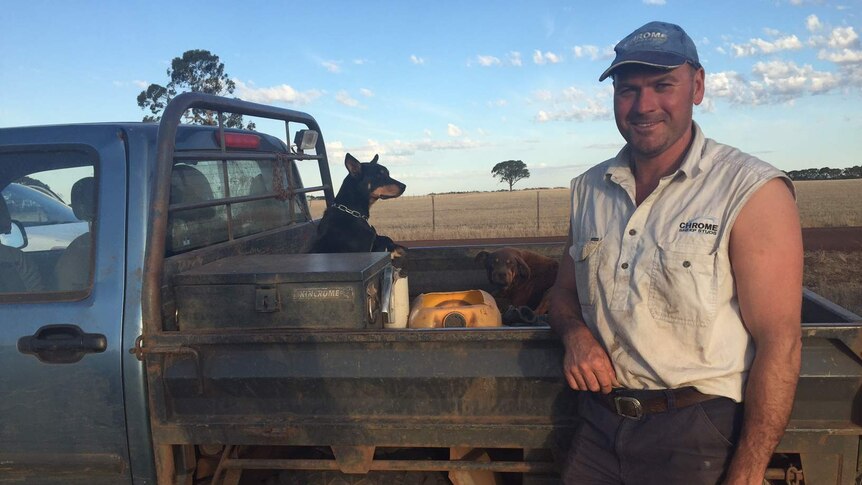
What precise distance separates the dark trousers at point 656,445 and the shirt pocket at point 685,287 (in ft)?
0.85

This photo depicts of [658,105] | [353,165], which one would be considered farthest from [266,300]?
[353,165]

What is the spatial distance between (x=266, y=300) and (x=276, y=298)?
1.5 inches

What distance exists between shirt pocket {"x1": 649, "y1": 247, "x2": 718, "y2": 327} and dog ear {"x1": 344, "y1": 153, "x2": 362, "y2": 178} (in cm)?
502

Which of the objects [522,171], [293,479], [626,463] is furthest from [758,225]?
[522,171]

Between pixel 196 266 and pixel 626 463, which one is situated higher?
pixel 196 266

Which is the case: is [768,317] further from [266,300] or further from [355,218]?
[355,218]

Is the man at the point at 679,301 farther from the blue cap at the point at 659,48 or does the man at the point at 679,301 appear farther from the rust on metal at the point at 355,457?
the rust on metal at the point at 355,457

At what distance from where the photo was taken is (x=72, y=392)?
2.47 m

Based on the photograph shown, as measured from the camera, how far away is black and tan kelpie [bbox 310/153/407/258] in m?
4.51

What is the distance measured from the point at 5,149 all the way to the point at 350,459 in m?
2.01

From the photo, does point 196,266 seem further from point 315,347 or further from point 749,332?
point 749,332

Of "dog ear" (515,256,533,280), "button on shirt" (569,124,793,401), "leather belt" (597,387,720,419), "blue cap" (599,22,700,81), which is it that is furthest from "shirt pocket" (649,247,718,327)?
"dog ear" (515,256,533,280)

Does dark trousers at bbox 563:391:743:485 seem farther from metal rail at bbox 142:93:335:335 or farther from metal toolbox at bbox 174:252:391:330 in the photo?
metal rail at bbox 142:93:335:335

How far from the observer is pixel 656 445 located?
194cm
